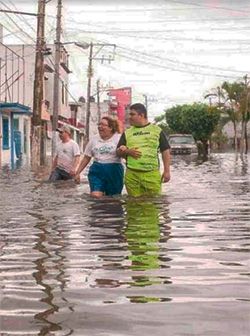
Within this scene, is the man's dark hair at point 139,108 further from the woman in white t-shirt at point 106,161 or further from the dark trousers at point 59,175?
the dark trousers at point 59,175

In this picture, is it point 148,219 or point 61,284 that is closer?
point 61,284

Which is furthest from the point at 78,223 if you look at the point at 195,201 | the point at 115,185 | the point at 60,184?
the point at 60,184

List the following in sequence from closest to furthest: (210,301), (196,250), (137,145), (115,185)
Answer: (210,301) → (196,250) → (137,145) → (115,185)

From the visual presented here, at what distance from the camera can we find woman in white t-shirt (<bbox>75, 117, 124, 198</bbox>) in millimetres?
13000

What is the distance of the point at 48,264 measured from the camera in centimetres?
682

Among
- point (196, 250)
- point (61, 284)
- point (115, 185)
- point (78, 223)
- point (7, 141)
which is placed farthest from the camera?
point (7, 141)

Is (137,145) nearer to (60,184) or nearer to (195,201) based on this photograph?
(195,201)

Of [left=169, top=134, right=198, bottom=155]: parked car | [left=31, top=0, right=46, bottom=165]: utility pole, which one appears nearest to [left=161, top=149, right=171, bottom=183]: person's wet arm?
[left=31, top=0, right=46, bottom=165]: utility pole

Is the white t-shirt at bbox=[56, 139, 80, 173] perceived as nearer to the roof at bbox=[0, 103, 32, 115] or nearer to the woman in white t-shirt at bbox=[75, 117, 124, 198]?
the woman in white t-shirt at bbox=[75, 117, 124, 198]

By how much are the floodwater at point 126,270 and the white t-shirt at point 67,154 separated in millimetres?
5122

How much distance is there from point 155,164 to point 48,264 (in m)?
5.53

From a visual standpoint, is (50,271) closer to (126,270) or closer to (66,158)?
(126,270)

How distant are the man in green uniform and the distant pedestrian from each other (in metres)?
5.15

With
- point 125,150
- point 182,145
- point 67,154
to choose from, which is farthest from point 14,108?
point 125,150
